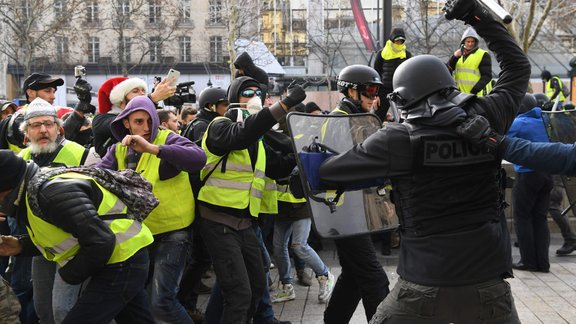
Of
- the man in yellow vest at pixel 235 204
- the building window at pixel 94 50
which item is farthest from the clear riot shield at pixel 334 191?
the building window at pixel 94 50

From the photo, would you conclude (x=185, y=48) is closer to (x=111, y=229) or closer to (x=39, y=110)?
(x=39, y=110)

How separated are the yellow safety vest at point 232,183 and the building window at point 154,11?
4316cm

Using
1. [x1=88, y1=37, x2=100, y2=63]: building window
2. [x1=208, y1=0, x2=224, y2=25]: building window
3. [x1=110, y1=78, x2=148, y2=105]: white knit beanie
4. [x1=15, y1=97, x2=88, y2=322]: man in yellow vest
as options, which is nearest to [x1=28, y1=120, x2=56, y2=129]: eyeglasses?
[x1=15, y1=97, x2=88, y2=322]: man in yellow vest

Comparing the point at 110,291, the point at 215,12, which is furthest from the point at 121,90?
the point at 215,12

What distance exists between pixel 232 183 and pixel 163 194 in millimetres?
502

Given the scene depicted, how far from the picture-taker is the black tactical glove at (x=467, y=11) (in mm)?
4090

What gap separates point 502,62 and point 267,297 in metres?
2.90

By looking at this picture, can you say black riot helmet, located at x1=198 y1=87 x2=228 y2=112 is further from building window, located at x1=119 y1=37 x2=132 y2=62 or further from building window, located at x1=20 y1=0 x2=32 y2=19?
building window, located at x1=119 y1=37 x2=132 y2=62

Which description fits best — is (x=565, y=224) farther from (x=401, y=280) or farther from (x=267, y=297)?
(x=401, y=280)

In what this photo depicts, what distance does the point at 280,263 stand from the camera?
297 inches

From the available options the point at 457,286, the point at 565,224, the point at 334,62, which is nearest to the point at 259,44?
the point at 334,62

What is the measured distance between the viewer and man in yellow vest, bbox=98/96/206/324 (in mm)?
5219

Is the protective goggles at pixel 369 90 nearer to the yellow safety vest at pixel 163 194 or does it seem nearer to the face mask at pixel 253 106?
the face mask at pixel 253 106

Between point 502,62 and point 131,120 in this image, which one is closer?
point 502,62
